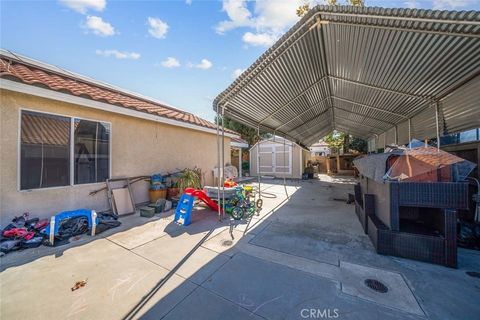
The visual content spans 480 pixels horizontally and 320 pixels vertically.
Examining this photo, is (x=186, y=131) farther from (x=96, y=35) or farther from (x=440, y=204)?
(x=440, y=204)

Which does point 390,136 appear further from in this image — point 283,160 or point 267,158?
point 267,158

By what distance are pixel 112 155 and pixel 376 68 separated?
22.5 feet

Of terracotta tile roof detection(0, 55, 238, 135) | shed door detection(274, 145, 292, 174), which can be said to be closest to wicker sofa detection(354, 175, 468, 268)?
terracotta tile roof detection(0, 55, 238, 135)

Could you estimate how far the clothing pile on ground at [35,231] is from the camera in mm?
3143

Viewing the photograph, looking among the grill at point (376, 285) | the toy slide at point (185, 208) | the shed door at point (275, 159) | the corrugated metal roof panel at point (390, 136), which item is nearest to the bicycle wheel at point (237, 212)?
the toy slide at point (185, 208)

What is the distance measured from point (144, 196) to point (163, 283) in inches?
168

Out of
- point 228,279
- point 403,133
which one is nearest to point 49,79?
point 228,279

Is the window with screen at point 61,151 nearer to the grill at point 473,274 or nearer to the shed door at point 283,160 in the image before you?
the grill at point 473,274

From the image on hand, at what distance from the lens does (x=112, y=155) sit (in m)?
5.18

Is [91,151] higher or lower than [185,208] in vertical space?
higher

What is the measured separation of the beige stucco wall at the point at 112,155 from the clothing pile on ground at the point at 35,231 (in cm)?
30

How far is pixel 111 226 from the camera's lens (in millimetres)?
4133

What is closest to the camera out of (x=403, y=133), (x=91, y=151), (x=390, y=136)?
(x=91, y=151)

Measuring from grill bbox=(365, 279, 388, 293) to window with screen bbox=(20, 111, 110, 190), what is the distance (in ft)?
19.6
